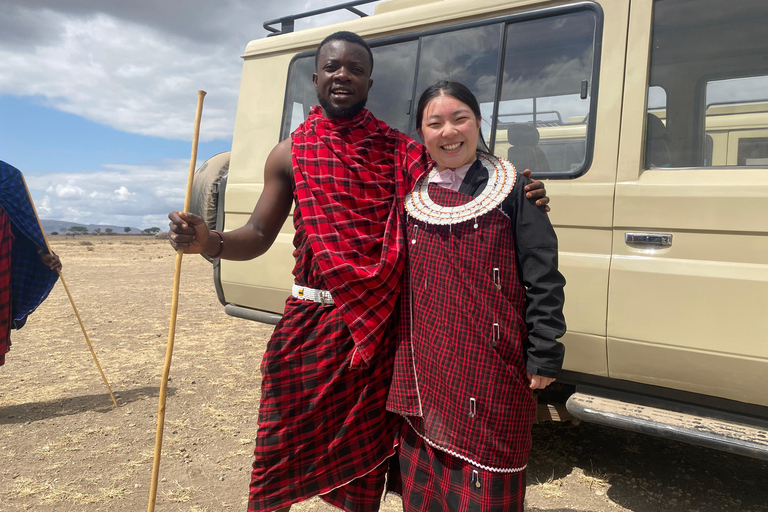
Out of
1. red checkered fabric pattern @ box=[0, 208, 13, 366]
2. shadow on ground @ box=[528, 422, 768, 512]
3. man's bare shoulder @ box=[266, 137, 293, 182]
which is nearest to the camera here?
man's bare shoulder @ box=[266, 137, 293, 182]

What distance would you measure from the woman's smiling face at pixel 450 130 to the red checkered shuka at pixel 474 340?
0.37ft

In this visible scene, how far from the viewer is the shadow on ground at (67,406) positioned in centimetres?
387

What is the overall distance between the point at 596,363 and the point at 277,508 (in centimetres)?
157

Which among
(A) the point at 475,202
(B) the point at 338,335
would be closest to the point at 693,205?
(A) the point at 475,202

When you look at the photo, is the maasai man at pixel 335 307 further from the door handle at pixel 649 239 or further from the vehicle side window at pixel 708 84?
the vehicle side window at pixel 708 84

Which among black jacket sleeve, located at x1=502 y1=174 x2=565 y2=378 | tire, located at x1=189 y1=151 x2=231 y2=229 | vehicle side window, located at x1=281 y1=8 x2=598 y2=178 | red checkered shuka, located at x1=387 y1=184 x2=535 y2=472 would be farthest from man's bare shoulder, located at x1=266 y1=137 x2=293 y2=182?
tire, located at x1=189 y1=151 x2=231 y2=229

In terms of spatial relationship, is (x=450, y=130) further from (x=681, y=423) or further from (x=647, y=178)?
(x=681, y=423)

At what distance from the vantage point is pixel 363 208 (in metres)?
1.78

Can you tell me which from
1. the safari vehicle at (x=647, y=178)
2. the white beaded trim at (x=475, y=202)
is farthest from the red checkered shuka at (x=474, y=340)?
the safari vehicle at (x=647, y=178)

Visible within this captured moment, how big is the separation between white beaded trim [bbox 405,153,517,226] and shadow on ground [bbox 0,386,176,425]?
3.31m

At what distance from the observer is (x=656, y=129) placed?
2.51 m

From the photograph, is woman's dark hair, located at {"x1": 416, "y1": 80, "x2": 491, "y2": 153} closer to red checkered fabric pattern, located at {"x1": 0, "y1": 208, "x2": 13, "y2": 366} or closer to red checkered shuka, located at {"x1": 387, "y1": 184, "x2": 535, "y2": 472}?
red checkered shuka, located at {"x1": 387, "y1": 184, "x2": 535, "y2": 472}

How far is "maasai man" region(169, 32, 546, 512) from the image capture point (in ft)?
5.77

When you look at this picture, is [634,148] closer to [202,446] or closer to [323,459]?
[323,459]
